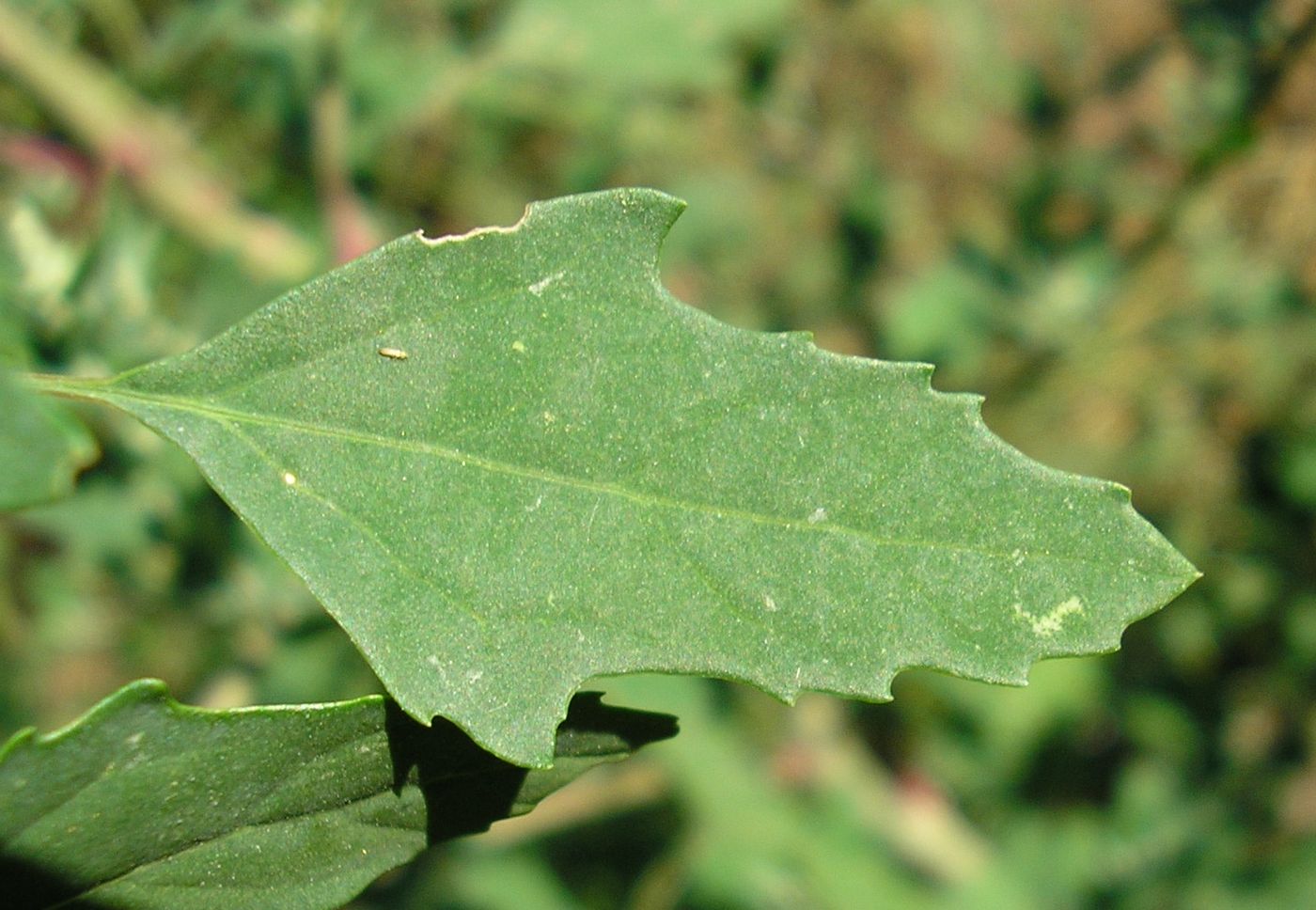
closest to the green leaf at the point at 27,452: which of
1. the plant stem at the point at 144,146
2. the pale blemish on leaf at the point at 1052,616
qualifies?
the pale blemish on leaf at the point at 1052,616

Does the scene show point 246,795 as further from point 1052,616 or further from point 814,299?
point 814,299

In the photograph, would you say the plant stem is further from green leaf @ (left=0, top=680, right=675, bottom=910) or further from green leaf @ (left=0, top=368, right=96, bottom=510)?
green leaf @ (left=0, top=680, right=675, bottom=910)

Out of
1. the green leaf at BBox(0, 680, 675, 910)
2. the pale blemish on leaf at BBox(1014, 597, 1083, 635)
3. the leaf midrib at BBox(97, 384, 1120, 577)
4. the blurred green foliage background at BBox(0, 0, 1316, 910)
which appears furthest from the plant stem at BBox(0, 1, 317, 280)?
the pale blemish on leaf at BBox(1014, 597, 1083, 635)

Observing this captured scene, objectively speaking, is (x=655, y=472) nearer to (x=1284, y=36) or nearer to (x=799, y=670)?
(x=799, y=670)

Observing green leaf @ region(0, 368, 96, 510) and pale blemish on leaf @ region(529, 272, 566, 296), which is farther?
pale blemish on leaf @ region(529, 272, 566, 296)

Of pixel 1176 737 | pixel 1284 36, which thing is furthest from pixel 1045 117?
pixel 1176 737

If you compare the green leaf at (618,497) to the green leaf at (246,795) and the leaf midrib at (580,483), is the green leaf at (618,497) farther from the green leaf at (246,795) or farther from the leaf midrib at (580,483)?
the green leaf at (246,795)

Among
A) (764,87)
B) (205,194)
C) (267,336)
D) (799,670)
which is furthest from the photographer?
(764,87)
